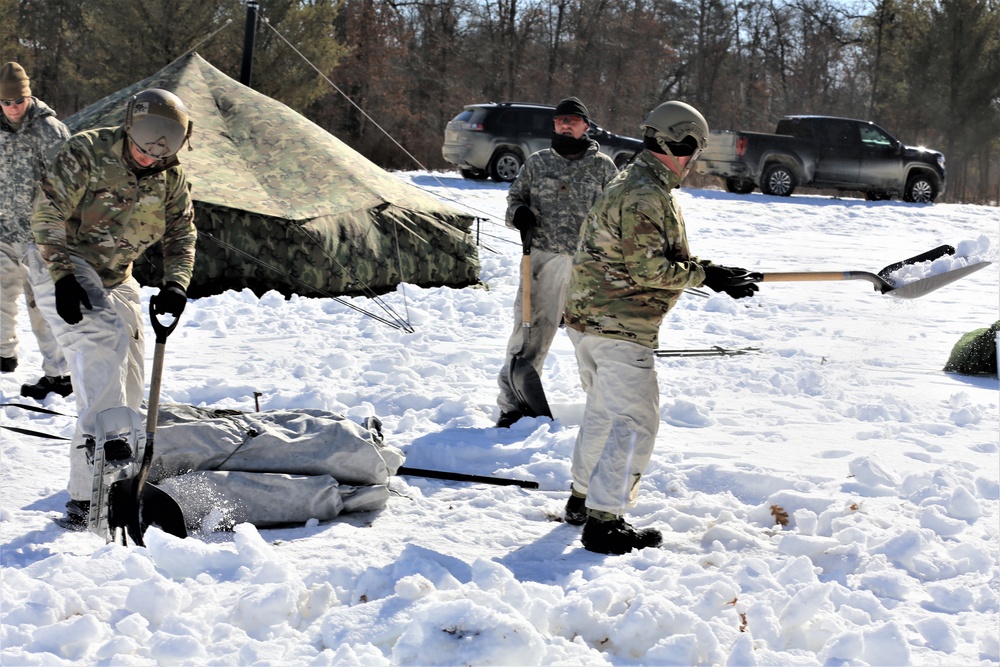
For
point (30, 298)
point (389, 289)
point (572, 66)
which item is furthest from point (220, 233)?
point (572, 66)

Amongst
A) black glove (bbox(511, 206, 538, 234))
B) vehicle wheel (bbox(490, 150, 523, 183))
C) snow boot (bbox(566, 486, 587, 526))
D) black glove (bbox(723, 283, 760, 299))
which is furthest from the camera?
vehicle wheel (bbox(490, 150, 523, 183))

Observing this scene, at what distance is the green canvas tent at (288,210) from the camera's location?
9.68 meters

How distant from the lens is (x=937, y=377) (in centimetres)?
765

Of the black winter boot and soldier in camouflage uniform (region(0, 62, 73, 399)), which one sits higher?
soldier in camouflage uniform (region(0, 62, 73, 399))

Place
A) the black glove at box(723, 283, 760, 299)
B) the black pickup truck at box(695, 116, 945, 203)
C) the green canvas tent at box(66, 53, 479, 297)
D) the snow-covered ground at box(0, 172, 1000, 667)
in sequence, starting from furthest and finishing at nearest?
the black pickup truck at box(695, 116, 945, 203) < the green canvas tent at box(66, 53, 479, 297) < the black glove at box(723, 283, 760, 299) < the snow-covered ground at box(0, 172, 1000, 667)

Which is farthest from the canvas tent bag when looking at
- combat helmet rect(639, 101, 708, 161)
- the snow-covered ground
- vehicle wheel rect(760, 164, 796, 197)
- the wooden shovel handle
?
vehicle wheel rect(760, 164, 796, 197)

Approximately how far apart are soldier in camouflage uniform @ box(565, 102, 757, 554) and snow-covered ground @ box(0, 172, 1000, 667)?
0.91ft

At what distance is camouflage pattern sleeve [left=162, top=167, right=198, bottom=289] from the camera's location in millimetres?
4391

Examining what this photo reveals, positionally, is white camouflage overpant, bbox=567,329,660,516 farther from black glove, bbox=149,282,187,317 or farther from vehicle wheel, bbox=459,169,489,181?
vehicle wheel, bbox=459,169,489,181

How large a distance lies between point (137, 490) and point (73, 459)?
0.44 metres

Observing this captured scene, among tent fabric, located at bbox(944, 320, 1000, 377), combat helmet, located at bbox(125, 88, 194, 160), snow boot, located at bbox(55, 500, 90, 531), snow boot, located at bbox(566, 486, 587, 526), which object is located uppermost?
combat helmet, located at bbox(125, 88, 194, 160)

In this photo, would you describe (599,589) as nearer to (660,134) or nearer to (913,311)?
(660,134)

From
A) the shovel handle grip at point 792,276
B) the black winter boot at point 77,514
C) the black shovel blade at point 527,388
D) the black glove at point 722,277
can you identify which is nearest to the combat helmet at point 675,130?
the black glove at point 722,277

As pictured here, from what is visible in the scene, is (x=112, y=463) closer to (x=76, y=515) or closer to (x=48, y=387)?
(x=76, y=515)
